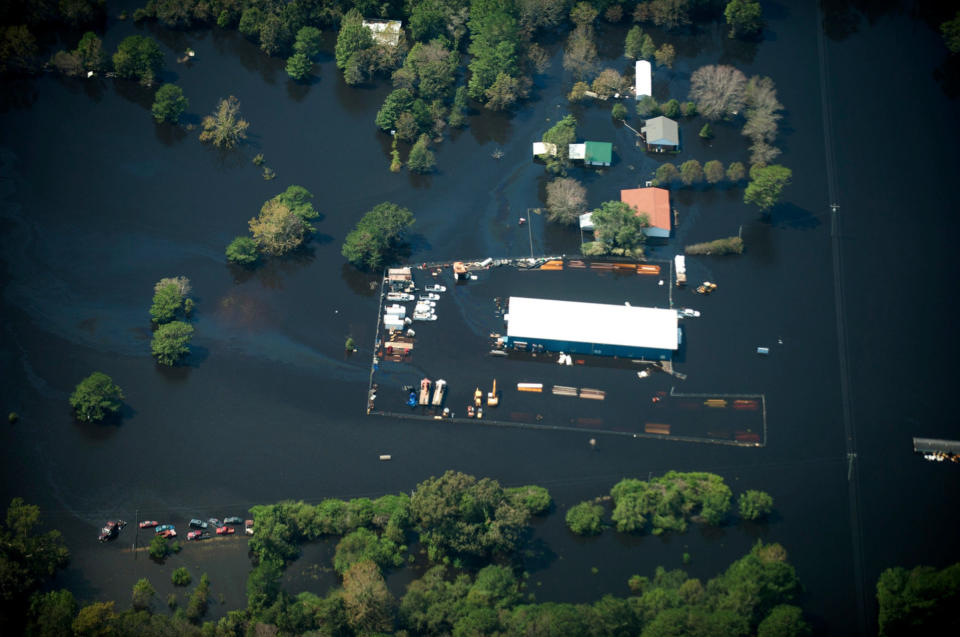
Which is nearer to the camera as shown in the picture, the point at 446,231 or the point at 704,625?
the point at 704,625

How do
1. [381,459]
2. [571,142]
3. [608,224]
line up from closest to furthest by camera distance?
[381,459]
[608,224]
[571,142]

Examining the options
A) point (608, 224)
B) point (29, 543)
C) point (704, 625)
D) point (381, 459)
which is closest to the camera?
point (704, 625)

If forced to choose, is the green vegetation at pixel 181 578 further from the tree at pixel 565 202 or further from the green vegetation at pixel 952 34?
the green vegetation at pixel 952 34

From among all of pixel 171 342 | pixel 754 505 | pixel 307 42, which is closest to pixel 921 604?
pixel 754 505

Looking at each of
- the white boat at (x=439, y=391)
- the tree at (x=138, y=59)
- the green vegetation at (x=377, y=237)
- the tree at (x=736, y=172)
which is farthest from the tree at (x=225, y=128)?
the tree at (x=736, y=172)

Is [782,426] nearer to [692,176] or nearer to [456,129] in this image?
[692,176]

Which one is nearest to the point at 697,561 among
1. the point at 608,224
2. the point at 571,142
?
the point at 608,224

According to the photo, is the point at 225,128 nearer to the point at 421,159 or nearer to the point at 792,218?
the point at 421,159
